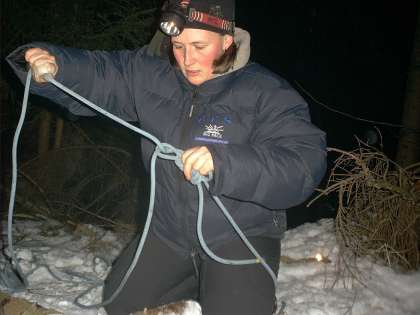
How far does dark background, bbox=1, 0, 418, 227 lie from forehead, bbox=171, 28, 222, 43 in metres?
12.6

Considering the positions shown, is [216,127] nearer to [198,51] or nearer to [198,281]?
[198,51]

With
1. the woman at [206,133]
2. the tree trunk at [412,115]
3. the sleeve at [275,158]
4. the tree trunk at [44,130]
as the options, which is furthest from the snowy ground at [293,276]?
the tree trunk at [44,130]

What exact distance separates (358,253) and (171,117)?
1.98 meters

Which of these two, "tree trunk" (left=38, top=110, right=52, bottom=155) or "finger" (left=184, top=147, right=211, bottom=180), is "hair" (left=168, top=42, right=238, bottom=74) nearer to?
"finger" (left=184, top=147, right=211, bottom=180)

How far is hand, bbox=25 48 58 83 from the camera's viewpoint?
1942mm

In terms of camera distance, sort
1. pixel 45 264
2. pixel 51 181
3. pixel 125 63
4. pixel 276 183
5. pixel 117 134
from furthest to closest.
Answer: pixel 117 134
pixel 51 181
pixel 45 264
pixel 125 63
pixel 276 183

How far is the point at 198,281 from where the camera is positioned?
2.49 m

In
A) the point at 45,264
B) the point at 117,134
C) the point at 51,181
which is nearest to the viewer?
the point at 45,264

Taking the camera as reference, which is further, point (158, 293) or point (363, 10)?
point (363, 10)

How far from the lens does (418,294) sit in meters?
2.83

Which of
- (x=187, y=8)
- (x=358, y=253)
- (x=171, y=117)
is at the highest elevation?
(x=187, y=8)

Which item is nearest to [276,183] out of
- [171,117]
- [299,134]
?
[299,134]

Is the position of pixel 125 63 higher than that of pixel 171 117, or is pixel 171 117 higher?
pixel 125 63

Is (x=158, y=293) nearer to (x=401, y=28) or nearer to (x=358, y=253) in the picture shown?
(x=358, y=253)
